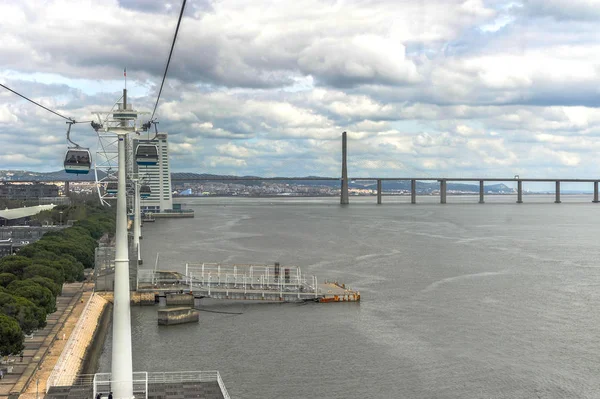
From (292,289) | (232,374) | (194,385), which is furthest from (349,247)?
(194,385)

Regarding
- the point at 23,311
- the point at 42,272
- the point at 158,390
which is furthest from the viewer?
the point at 42,272

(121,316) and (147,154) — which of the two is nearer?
(121,316)

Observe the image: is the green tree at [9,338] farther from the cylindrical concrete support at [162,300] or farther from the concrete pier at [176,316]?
the cylindrical concrete support at [162,300]

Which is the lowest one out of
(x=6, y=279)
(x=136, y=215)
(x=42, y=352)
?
(x=42, y=352)

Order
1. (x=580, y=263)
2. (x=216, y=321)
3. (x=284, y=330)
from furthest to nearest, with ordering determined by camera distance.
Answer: (x=580, y=263)
(x=216, y=321)
(x=284, y=330)

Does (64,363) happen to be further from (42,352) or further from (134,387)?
(134,387)

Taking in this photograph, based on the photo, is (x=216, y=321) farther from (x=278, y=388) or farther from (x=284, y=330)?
(x=278, y=388)

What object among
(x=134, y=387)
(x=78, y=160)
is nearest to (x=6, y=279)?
(x=134, y=387)
